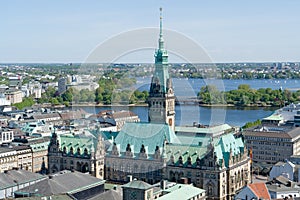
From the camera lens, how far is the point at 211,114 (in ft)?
361

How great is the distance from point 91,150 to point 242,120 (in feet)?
195

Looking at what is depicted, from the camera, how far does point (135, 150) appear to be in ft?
157

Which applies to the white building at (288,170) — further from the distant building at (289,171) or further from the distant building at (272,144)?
the distant building at (272,144)

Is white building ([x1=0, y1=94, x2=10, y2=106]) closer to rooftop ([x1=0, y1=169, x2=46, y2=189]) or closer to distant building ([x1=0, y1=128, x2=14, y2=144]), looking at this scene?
distant building ([x1=0, y1=128, x2=14, y2=144])

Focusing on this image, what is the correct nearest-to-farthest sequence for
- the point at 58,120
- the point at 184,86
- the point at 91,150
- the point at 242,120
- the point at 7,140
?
the point at 91,150, the point at 7,140, the point at 58,120, the point at 242,120, the point at 184,86

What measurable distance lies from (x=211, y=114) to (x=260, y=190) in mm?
70631

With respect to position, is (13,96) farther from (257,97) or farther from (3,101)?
(257,97)

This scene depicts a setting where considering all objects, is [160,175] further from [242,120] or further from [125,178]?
[242,120]

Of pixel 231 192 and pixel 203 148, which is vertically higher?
pixel 203 148

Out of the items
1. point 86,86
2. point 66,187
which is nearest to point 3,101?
point 86,86

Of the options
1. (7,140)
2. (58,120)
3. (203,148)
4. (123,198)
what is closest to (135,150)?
(203,148)

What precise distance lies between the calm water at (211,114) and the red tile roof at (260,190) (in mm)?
44039

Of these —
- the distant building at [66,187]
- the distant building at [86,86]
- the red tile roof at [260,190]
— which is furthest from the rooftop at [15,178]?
the distant building at [86,86]

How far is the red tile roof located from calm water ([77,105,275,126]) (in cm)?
4404
